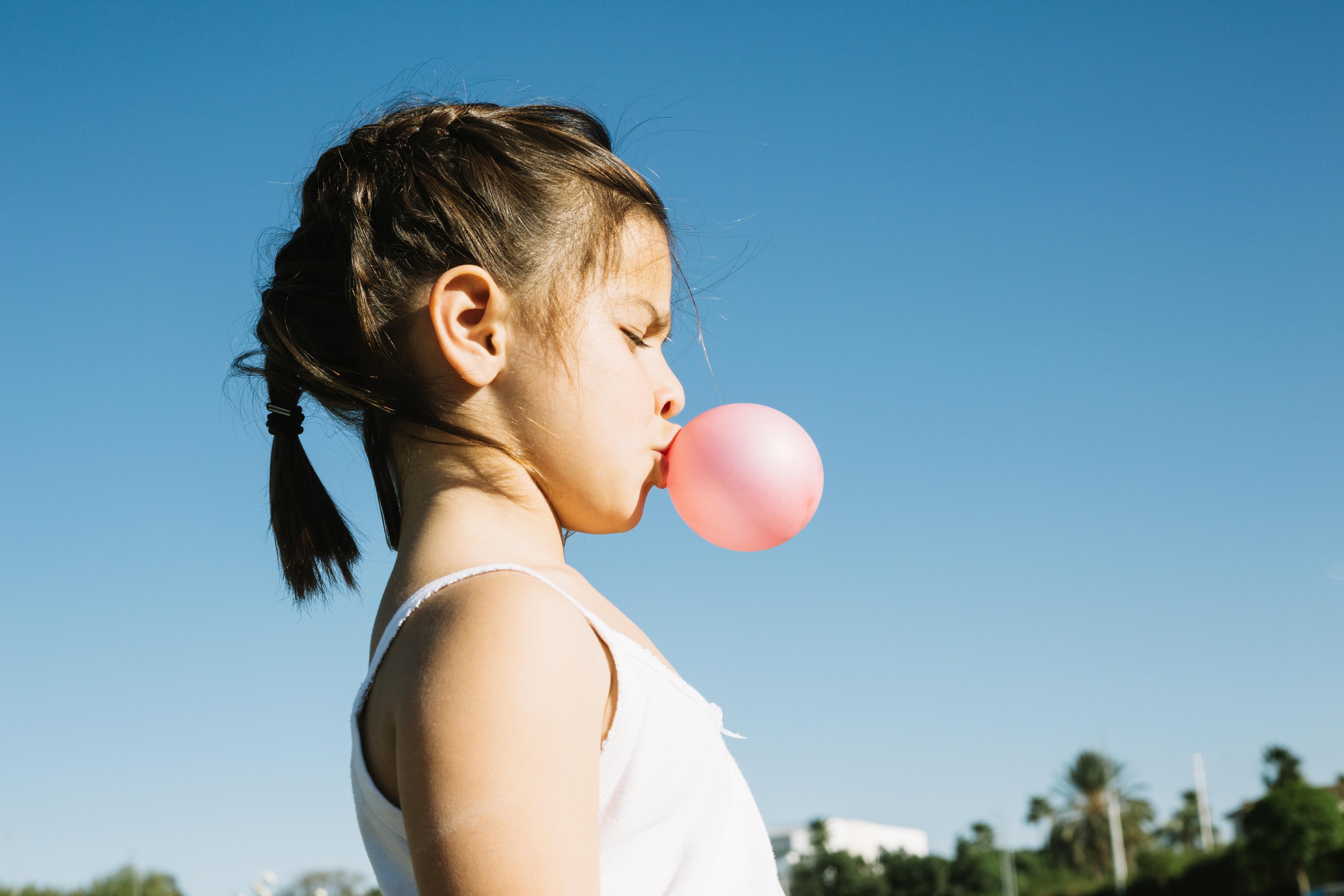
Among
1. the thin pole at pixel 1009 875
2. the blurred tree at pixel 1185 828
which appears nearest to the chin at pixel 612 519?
the thin pole at pixel 1009 875

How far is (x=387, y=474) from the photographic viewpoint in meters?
1.70

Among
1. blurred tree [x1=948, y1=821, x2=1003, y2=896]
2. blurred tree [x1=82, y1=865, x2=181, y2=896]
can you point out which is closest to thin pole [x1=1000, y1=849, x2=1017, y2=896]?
blurred tree [x1=948, y1=821, x2=1003, y2=896]

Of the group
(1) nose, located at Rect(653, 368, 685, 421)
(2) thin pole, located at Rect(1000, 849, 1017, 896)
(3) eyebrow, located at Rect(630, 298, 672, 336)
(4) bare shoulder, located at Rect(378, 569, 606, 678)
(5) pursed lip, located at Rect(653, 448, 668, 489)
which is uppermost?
(3) eyebrow, located at Rect(630, 298, 672, 336)

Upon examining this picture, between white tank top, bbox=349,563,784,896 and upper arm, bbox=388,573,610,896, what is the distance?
0.27ft

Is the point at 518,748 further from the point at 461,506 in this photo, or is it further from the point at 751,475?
the point at 751,475

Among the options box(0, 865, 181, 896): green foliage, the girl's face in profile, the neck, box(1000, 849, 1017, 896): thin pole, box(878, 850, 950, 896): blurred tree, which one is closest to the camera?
the neck

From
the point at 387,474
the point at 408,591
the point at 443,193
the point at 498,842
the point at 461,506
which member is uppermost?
the point at 443,193

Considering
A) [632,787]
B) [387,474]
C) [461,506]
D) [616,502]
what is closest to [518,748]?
[632,787]

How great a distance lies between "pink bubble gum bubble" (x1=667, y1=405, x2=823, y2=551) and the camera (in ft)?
5.81

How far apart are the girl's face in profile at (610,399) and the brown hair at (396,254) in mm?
37

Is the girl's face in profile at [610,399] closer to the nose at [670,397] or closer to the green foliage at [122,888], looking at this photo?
the nose at [670,397]

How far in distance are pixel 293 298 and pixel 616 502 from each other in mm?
637

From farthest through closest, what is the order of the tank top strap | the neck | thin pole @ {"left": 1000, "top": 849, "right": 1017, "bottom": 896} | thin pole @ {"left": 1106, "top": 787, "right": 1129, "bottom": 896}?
thin pole @ {"left": 1000, "top": 849, "right": 1017, "bottom": 896} → thin pole @ {"left": 1106, "top": 787, "right": 1129, "bottom": 896} → the neck → the tank top strap

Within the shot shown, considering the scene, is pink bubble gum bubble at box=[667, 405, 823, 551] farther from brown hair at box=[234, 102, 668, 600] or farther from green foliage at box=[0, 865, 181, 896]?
green foliage at box=[0, 865, 181, 896]
